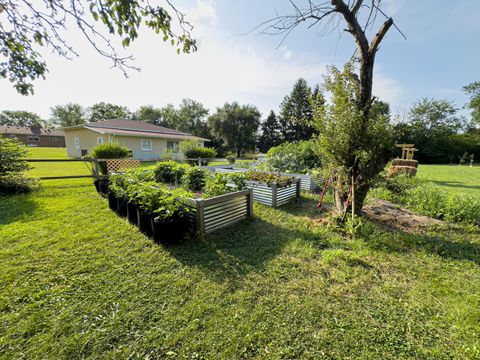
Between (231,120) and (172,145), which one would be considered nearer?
(172,145)

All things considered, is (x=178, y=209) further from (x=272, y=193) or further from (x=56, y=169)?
(x=56, y=169)

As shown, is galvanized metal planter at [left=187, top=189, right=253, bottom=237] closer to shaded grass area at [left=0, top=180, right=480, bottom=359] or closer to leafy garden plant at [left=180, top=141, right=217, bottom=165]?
shaded grass area at [left=0, top=180, right=480, bottom=359]

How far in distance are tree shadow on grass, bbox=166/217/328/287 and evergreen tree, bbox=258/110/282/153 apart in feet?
99.6

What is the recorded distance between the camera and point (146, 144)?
58.8 ft

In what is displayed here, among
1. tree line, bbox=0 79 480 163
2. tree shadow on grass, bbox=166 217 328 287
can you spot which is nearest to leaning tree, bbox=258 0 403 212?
tree shadow on grass, bbox=166 217 328 287

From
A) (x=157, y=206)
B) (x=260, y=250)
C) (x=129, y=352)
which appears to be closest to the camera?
(x=129, y=352)

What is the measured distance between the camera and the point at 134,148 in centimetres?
1700

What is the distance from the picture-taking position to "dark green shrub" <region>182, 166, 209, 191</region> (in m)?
5.22

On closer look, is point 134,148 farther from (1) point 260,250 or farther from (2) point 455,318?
(2) point 455,318

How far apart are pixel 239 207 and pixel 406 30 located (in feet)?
14.8

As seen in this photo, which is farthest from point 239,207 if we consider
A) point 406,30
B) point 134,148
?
point 134,148

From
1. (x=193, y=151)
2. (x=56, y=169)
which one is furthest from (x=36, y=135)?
(x=193, y=151)

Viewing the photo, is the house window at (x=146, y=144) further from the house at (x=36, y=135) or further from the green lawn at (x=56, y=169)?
the house at (x=36, y=135)

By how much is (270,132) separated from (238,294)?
33.2m
